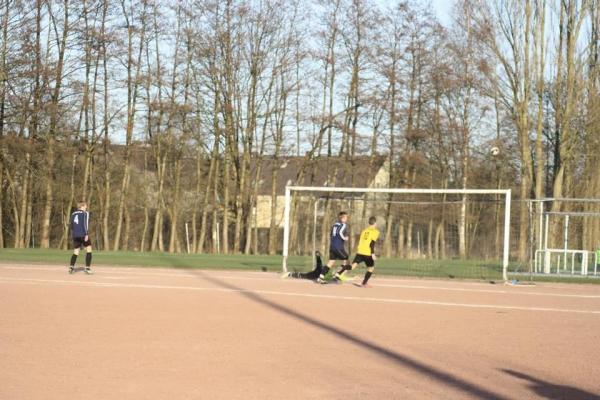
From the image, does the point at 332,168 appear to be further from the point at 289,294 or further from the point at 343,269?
the point at 289,294

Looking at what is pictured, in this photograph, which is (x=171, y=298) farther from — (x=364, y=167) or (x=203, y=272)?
(x=364, y=167)

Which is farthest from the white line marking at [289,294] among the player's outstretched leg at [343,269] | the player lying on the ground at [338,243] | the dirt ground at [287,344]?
the player's outstretched leg at [343,269]

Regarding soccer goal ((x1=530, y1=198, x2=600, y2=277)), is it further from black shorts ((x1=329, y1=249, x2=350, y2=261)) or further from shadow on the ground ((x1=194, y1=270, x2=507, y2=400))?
shadow on the ground ((x1=194, y1=270, x2=507, y2=400))

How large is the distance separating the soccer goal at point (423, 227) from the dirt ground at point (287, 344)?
9255 millimetres

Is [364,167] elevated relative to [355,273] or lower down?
elevated

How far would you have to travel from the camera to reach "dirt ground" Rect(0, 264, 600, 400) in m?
8.12

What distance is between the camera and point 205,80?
48.5m

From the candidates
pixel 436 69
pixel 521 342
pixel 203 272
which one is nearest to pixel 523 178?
pixel 436 69

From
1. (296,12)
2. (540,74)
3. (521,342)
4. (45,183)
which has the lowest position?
(521,342)

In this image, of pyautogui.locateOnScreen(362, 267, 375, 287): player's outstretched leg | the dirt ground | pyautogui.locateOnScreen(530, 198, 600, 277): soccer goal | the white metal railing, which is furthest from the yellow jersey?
the white metal railing

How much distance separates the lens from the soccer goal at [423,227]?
2838 cm

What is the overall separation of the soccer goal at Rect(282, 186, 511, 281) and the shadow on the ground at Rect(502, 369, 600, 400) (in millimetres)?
17747

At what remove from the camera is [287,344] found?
10789mm

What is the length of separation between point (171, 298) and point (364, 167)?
33.9m
